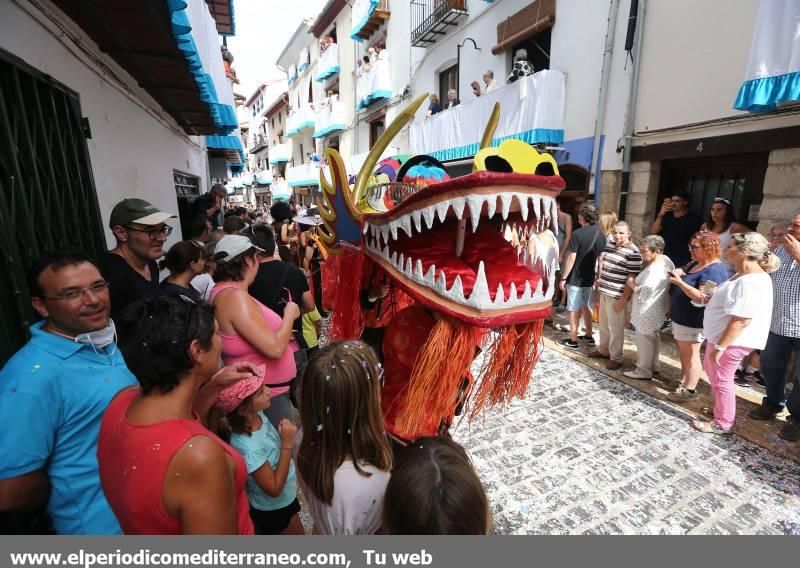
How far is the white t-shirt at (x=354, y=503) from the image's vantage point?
46.0 inches

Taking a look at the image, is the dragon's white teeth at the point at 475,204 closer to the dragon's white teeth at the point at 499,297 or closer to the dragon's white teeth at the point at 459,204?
the dragon's white teeth at the point at 459,204

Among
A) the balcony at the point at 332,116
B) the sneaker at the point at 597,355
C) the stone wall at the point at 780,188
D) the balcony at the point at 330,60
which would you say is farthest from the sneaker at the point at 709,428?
the balcony at the point at 330,60

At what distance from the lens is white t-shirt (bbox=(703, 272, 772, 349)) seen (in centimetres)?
272

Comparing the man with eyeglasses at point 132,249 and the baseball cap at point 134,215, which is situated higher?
the baseball cap at point 134,215

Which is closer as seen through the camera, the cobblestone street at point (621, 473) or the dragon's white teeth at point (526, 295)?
→ the dragon's white teeth at point (526, 295)

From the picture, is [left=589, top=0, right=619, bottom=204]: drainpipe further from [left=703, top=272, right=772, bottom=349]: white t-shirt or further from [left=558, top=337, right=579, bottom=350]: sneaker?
[left=703, top=272, right=772, bottom=349]: white t-shirt

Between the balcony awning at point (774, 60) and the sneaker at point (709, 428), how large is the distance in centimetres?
304

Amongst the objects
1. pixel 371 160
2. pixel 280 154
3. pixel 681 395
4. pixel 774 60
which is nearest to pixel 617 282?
pixel 681 395

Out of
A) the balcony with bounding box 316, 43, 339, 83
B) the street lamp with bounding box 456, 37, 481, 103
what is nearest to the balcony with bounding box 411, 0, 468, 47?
the street lamp with bounding box 456, 37, 481, 103

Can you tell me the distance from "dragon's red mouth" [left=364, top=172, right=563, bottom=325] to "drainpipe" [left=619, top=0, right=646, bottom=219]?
16.4 ft

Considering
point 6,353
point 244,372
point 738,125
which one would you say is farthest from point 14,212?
point 738,125

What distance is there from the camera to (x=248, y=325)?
5.83 feet

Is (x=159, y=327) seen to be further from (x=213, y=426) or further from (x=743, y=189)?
(x=743, y=189)

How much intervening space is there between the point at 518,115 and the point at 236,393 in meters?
7.31
